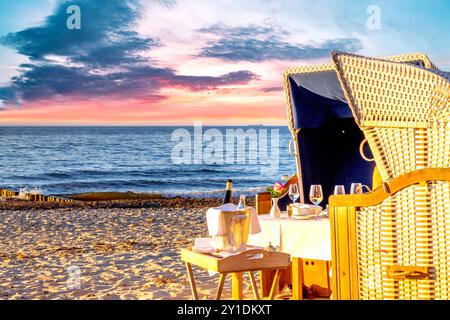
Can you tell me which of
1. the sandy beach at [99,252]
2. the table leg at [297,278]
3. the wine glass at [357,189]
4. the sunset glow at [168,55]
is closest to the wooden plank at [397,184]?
the wine glass at [357,189]

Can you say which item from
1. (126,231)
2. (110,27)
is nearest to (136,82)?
(110,27)

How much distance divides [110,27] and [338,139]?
92.8 feet

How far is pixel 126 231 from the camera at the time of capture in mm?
9883

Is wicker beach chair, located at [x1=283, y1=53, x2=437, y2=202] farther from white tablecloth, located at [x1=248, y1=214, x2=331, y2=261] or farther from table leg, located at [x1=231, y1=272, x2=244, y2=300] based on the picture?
table leg, located at [x1=231, y1=272, x2=244, y2=300]

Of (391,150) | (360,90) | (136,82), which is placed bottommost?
(391,150)

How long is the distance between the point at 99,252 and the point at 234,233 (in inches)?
197

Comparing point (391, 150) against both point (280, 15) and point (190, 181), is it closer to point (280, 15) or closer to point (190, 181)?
point (280, 15)

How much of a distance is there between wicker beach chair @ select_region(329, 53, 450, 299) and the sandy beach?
308 cm

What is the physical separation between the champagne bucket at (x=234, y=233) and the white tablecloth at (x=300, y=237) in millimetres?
777

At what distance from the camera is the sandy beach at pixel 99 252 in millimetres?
5402

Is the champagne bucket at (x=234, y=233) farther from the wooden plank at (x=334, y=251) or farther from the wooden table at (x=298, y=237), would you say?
the wooden plank at (x=334, y=251)

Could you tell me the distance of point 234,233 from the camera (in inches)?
119

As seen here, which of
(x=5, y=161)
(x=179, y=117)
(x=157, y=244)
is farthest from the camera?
(x=5, y=161)
